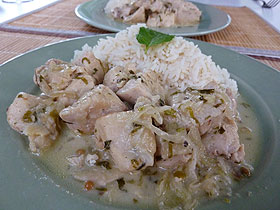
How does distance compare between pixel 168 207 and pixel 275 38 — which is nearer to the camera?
pixel 168 207

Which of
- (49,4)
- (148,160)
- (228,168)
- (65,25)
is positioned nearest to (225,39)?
(65,25)

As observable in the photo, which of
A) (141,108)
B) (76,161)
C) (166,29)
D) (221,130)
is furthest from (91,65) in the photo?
(166,29)

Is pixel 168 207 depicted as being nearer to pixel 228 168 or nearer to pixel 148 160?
pixel 148 160

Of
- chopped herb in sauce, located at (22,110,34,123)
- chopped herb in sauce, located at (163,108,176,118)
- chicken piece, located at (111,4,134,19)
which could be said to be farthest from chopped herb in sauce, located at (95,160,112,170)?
chicken piece, located at (111,4,134,19)

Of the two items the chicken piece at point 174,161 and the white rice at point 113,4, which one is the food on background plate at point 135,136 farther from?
the white rice at point 113,4

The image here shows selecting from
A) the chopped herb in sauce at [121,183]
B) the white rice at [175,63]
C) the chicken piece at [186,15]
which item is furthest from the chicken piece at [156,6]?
the chopped herb in sauce at [121,183]

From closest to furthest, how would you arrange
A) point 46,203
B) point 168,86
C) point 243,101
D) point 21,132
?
1. point 46,203
2. point 21,132
3. point 243,101
4. point 168,86

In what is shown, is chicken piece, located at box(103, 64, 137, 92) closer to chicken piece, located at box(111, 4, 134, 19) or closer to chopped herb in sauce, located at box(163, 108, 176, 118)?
chopped herb in sauce, located at box(163, 108, 176, 118)
